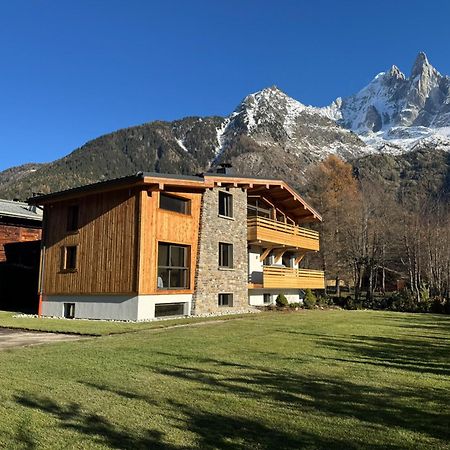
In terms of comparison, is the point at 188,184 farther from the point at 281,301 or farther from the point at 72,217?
the point at 281,301

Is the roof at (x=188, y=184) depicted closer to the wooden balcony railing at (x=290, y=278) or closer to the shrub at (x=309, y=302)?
the wooden balcony railing at (x=290, y=278)

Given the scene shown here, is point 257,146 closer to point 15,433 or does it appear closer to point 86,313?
point 86,313

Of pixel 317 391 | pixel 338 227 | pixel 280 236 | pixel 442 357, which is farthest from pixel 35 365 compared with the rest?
pixel 338 227

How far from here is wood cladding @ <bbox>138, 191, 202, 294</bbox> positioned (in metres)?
18.4

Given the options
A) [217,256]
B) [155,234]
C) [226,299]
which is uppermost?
[155,234]

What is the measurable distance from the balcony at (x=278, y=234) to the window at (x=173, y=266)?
5308 mm

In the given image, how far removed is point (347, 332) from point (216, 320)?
574cm

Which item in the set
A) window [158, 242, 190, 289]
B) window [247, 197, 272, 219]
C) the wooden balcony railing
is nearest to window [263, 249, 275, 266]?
the wooden balcony railing

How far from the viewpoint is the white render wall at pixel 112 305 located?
18203mm

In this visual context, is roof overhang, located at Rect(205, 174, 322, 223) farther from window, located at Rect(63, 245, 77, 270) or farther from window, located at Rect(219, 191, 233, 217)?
window, located at Rect(63, 245, 77, 270)

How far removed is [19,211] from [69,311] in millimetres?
11519

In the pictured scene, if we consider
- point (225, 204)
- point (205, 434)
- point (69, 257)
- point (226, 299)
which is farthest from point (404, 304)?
point (205, 434)

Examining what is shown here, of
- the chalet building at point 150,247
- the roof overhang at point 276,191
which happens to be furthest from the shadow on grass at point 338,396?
the roof overhang at point 276,191

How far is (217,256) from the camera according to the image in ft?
73.4
